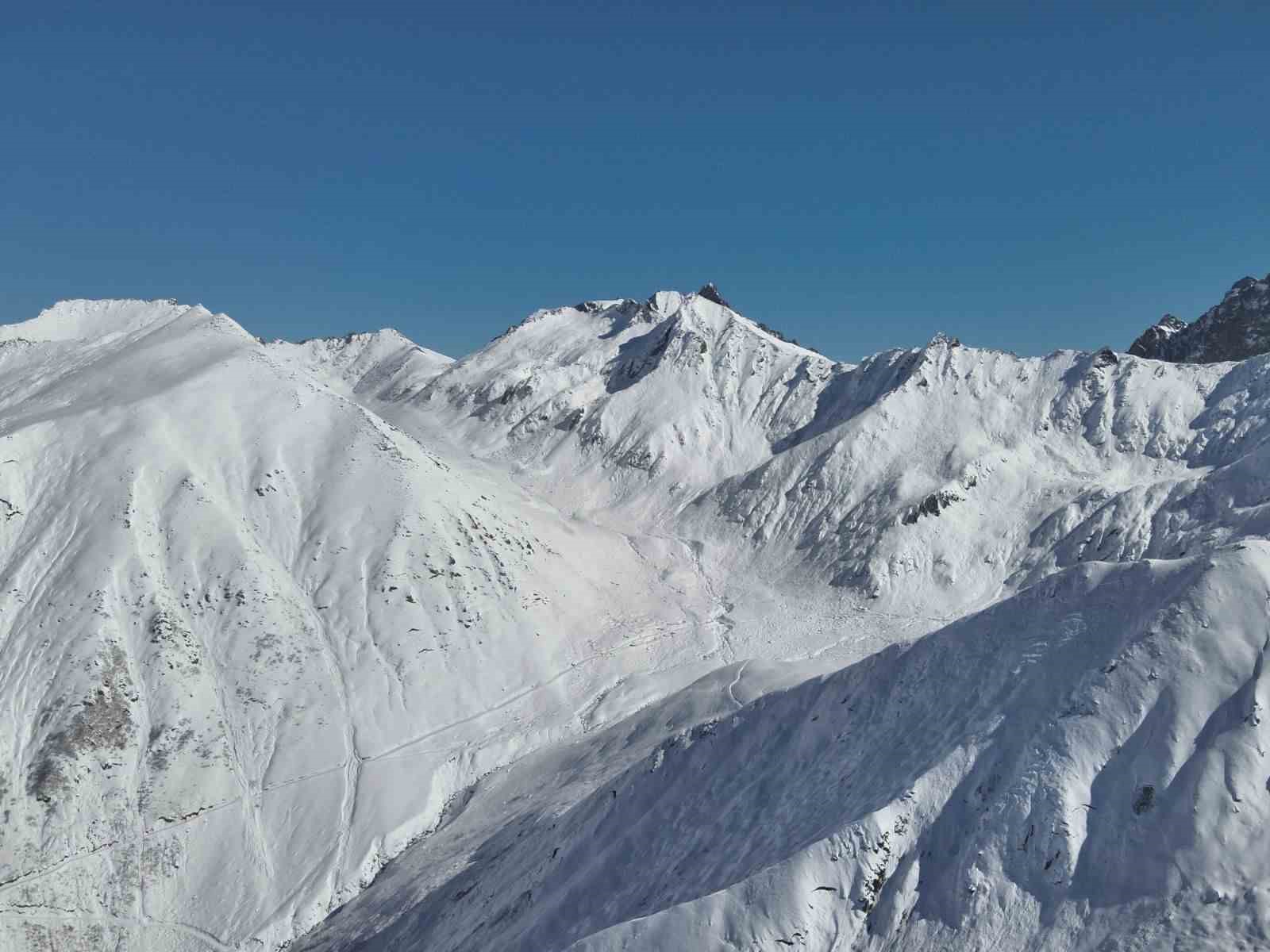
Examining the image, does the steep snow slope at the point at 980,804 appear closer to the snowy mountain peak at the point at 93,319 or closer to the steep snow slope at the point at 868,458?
the steep snow slope at the point at 868,458

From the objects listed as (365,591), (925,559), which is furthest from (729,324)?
(365,591)

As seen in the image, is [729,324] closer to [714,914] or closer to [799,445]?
[799,445]

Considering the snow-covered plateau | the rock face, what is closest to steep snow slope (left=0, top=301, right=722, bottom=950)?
the snow-covered plateau

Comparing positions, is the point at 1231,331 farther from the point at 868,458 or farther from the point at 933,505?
the point at 933,505

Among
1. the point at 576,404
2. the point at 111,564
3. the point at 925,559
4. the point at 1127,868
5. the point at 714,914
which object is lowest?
the point at 1127,868

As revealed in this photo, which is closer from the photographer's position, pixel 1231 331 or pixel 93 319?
pixel 1231 331

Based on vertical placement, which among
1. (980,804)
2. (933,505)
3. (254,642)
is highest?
(254,642)

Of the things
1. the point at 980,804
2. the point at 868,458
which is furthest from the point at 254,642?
the point at 868,458

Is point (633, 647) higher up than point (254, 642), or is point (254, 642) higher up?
point (254, 642)
